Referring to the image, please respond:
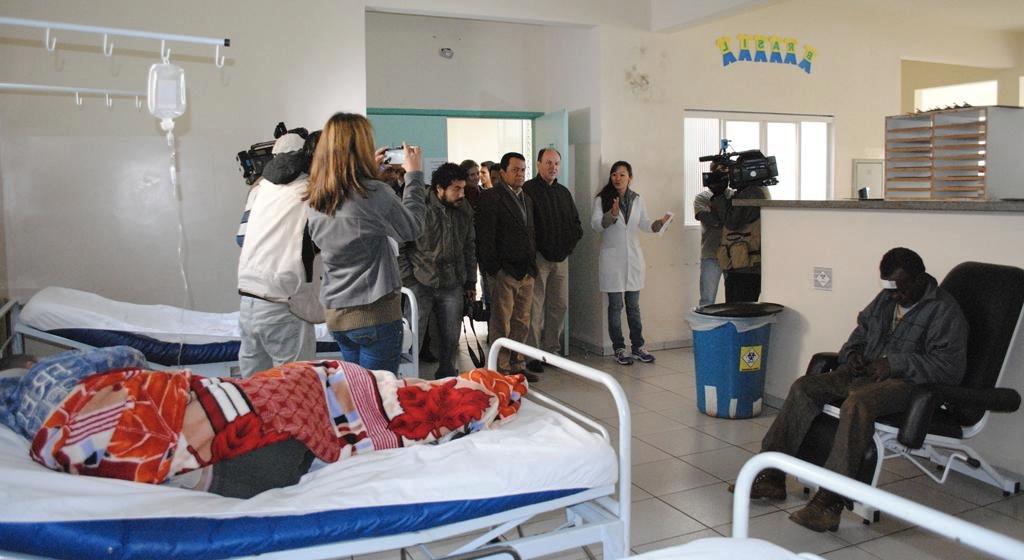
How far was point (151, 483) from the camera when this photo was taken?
6.38ft

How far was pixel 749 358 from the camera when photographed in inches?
180

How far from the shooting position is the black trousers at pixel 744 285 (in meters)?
5.85

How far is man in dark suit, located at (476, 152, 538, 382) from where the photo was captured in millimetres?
5590

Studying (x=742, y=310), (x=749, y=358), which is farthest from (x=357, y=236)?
(x=749, y=358)

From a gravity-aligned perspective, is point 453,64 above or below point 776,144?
above

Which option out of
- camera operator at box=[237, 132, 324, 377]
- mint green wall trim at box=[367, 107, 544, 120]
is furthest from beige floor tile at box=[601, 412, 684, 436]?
mint green wall trim at box=[367, 107, 544, 120]

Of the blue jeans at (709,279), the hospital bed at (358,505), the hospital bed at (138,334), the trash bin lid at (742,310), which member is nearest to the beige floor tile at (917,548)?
the hospital bed at (358,505)

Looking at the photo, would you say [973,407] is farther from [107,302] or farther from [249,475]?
[107,302]

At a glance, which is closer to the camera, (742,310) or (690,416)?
(742,310)

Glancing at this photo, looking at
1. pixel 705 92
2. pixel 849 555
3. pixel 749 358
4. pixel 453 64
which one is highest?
pixel 453 64

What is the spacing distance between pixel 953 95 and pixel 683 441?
817 centimetres

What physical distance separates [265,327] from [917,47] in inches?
295

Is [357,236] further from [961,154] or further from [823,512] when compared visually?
[961,154]

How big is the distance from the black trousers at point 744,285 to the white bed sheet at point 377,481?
377cm
